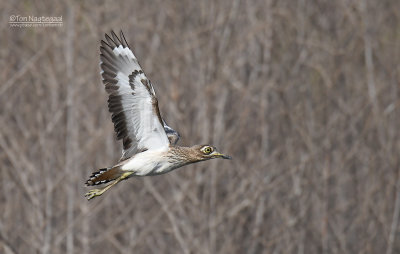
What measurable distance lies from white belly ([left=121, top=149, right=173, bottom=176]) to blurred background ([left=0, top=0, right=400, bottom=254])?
287 centimetres

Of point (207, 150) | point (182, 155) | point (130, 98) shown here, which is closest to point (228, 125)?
point (207, 150)

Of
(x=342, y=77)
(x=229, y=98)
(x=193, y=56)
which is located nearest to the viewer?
(x=193, y=56)

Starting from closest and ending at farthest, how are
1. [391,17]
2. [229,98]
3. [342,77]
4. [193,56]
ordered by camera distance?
1. [193,56]
2. [229,98]
3. [342,77]
4. [391,17]

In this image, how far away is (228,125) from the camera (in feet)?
41.2

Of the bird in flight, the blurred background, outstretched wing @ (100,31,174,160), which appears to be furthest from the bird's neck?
the blurred background

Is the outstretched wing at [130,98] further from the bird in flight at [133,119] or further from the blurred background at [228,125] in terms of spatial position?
the blurred background at [228,125]

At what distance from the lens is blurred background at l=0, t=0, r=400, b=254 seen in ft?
35.9

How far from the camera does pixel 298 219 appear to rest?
1205 cm

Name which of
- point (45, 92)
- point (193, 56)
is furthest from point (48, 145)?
point (193, 56)

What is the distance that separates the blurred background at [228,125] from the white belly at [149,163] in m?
2.87

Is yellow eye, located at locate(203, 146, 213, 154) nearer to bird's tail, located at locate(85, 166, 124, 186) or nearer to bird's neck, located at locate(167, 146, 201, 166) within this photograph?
bird's neck, located at locate(167, 146, 201, 166)

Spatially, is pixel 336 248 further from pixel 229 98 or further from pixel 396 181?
pixel 229 98

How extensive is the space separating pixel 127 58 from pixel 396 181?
522 cm

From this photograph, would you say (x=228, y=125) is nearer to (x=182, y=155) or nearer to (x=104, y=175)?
(x=182, y=155)
